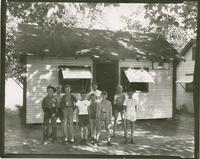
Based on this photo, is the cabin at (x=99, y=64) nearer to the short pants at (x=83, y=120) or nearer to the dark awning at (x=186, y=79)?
the dark awning at (x=186, y=79)

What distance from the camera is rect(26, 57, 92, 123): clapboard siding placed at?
303 centimetres

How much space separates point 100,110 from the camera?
3.09 metres

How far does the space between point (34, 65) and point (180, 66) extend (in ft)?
4.50

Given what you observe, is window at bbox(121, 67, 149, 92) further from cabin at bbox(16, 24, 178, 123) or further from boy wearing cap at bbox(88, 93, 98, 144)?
boy wearing cap at bbox(88, 93, 98, 144)

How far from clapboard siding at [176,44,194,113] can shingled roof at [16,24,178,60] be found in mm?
113

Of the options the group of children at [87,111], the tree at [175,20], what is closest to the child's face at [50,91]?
the group of children at [87,111]

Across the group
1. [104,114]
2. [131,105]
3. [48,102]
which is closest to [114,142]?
[104,114]

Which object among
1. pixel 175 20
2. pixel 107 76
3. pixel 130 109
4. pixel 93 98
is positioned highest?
pixel 175 20

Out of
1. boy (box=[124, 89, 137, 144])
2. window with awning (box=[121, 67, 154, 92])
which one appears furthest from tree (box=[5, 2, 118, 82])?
boy (box=[124, 89, 137, 144])

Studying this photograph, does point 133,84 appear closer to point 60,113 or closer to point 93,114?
point 93,114

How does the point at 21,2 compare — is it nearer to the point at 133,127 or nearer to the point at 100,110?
the point at 100,110

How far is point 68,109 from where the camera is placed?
121 inches

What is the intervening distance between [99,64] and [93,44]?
0.20 m

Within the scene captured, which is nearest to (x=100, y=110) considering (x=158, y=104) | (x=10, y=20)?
(x=158, y=104)
